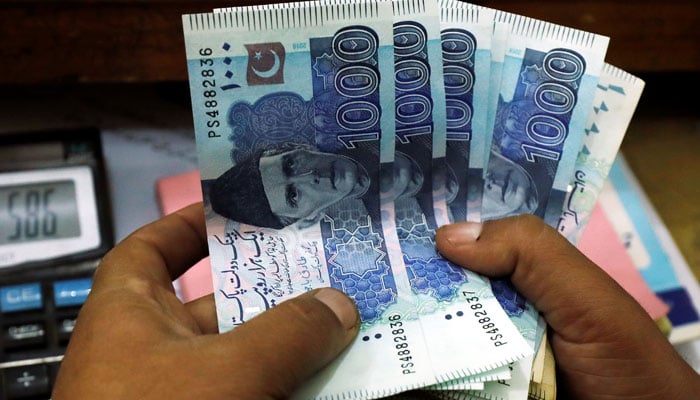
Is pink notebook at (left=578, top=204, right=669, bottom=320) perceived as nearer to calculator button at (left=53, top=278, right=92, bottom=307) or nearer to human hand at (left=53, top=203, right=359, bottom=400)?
human hand at (left=53, top=203, right=359, bottom=400)

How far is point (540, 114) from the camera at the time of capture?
54 cm

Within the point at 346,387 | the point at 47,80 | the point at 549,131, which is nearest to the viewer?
the point at 346,387

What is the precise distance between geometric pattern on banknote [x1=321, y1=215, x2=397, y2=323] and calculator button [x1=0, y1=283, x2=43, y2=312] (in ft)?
0.84

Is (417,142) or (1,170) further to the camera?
(1,170)

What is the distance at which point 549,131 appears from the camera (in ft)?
1.77

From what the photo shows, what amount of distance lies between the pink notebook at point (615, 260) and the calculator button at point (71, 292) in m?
0.44

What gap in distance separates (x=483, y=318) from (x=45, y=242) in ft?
1.28

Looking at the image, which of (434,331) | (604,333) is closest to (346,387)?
(434,331)

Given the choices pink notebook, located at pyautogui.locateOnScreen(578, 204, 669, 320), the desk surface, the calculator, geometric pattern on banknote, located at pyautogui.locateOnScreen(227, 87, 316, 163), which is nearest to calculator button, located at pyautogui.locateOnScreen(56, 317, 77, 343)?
the calculator

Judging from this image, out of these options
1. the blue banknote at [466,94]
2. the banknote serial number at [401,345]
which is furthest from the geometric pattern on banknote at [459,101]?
the banknote serial number at [401,345]

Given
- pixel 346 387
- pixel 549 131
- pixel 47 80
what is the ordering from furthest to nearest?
1. pixel 47 80
2. pixel 549 131
3. pixel 346 387

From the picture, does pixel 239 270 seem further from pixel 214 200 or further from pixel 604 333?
pixel 604 333

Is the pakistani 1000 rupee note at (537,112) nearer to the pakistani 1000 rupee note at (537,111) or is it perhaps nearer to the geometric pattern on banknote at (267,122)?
the pakistani 1000 rupee note at (537,111)

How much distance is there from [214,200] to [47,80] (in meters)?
0.26
